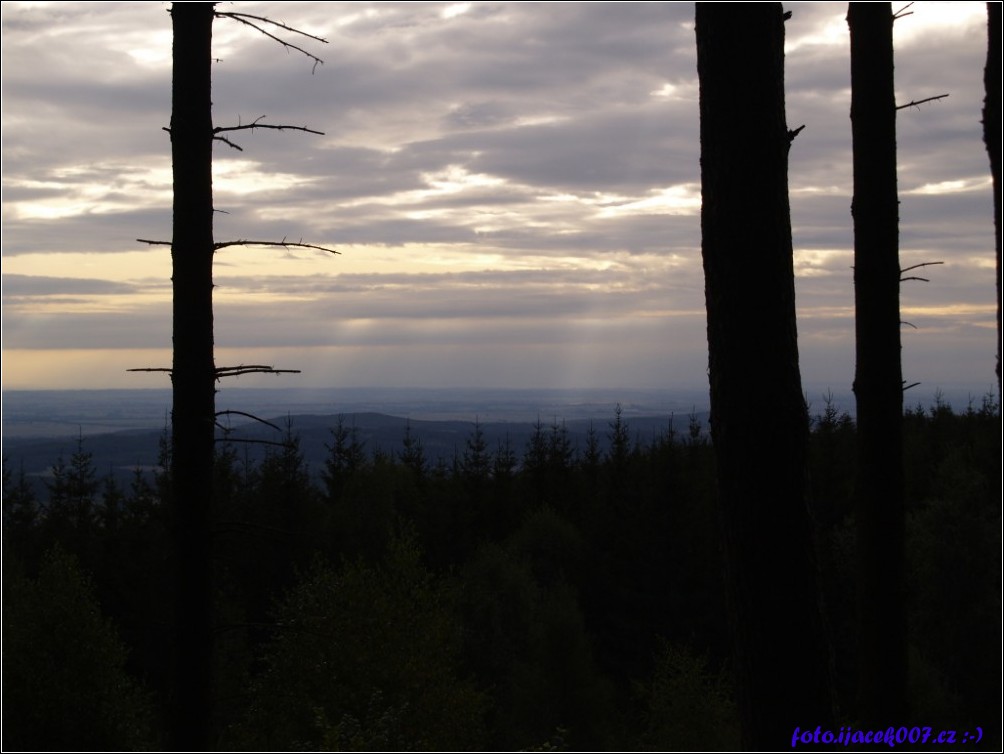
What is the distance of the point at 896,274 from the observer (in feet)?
25.4

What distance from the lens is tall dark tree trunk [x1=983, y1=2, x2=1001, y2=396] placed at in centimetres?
472

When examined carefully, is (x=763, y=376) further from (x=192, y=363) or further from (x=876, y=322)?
(x=192, y=363)

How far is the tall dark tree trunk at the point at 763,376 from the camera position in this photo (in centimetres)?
468

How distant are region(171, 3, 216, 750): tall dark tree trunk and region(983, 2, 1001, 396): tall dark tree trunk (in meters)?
5.26

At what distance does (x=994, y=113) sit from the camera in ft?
15.5

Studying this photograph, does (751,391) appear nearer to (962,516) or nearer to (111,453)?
(962,516)

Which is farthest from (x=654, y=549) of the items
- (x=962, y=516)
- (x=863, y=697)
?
(x=863, y=697)

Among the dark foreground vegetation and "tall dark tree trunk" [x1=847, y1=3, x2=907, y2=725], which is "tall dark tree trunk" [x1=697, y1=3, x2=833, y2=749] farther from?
"tall dark tree trunk" [x1=847, y1=3, x2=907, y2=725]

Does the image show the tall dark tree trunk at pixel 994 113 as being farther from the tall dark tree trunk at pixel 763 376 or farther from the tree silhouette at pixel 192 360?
the tree silhouette at pixel 192 360

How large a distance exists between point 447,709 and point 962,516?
76.4 ft

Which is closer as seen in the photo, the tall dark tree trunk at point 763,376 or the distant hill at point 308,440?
the tall dark tree trunk at point 763,376

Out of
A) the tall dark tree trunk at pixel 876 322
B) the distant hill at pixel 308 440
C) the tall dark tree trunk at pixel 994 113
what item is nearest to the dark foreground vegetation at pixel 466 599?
the tall dark tree trunk at pixel 994 113

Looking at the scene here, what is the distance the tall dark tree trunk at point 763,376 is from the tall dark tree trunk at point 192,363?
404cm

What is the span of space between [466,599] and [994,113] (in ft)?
127
